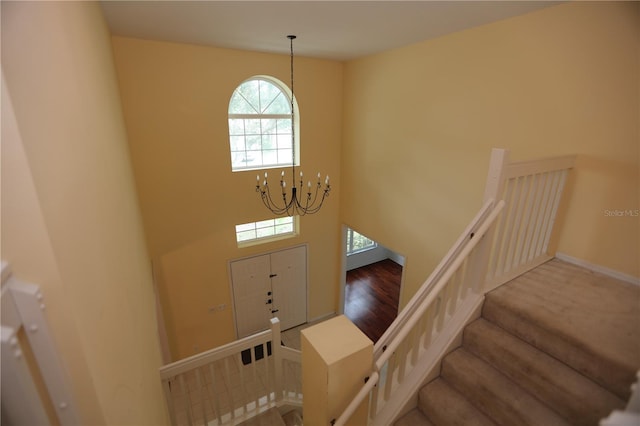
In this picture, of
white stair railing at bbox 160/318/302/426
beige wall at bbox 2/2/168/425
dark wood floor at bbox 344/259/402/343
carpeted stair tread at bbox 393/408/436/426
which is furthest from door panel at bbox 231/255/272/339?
carpeted stair tread at bbox 393/408/436/426

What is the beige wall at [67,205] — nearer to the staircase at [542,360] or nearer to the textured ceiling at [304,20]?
the textured ceiling at [304,20]

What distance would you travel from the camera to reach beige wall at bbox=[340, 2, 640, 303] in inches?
89.8

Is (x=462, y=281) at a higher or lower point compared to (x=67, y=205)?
lower

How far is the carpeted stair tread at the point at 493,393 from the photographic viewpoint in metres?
1.67

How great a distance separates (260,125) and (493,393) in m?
4.42

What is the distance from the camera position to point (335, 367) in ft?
5.24

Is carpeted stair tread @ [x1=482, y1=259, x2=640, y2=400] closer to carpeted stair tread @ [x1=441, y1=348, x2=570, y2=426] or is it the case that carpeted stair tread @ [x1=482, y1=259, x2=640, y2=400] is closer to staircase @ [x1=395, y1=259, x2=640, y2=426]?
staircase @ [x1=395, y1=259, x2=640, y2=426]

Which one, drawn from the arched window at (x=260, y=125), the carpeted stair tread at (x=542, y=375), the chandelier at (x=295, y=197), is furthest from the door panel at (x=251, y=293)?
the carpeted stair tread at (x=542, y=375)

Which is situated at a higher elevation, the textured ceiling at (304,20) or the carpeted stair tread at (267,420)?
the textured ceiling at (304,20)

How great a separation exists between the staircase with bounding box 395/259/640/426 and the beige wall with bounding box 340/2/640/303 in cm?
69

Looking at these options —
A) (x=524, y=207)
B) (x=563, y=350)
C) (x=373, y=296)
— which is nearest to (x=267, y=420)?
(x=563, y=350)

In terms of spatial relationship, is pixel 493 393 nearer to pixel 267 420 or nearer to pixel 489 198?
pixel 489 198

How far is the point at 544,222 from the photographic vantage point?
256 centimetres

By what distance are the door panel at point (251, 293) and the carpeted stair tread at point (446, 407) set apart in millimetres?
3659
